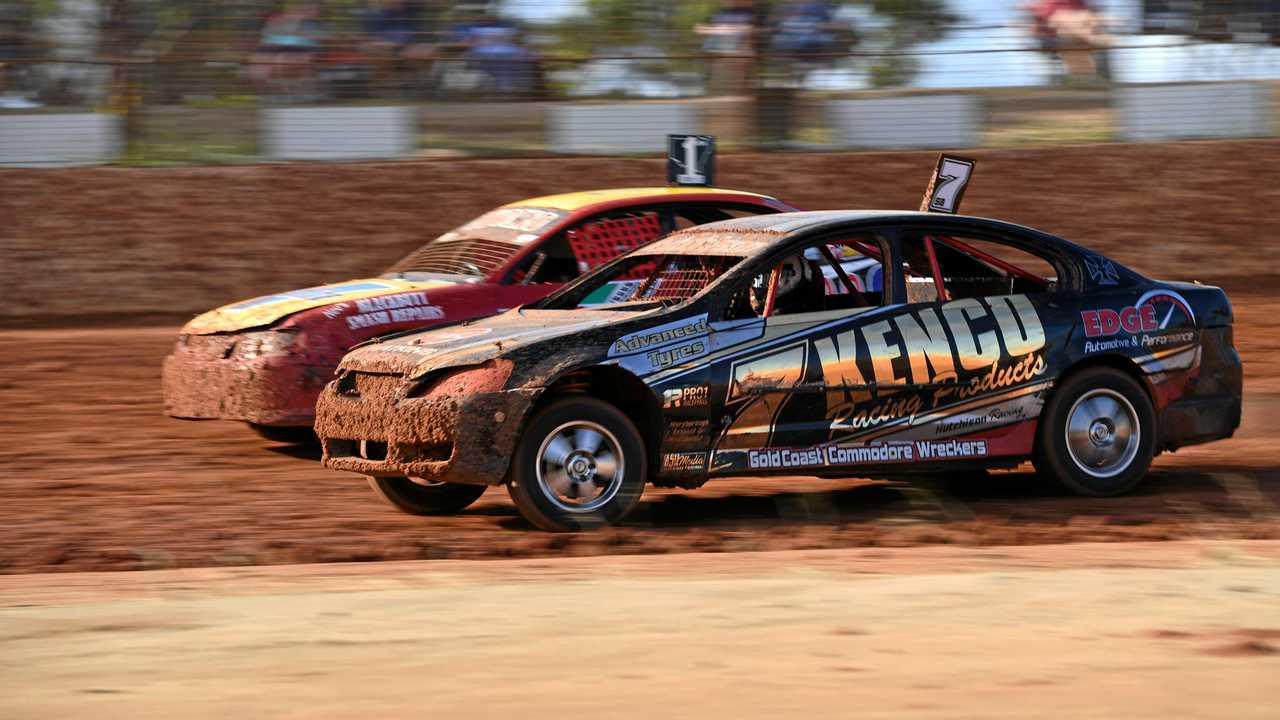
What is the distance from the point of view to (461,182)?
61.4ft

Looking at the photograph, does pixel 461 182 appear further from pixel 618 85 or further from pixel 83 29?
pixel 83 29

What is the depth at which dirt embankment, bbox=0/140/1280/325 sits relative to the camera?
17.4 m

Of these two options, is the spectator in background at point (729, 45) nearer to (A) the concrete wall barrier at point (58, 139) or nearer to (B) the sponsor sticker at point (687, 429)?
(A) the concrete wall barrier at point (58, 139)

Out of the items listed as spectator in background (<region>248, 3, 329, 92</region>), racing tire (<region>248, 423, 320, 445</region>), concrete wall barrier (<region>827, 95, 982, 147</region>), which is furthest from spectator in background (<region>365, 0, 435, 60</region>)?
racing tire (<region>248, 423, 320, 445</region>)

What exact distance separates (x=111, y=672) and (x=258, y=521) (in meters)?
3.23

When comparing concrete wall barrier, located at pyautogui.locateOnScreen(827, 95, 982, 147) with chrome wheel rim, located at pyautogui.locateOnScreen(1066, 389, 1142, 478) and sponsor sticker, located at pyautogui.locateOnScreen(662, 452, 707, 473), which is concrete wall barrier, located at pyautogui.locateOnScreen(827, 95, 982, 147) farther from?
sponsor sticker, located at pyautogui.locateOnScreen(662, 452, 707, 473)

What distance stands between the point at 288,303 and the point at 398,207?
8.62m

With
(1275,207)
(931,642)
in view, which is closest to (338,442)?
(931,642)

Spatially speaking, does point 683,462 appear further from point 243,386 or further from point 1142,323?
point 243,386

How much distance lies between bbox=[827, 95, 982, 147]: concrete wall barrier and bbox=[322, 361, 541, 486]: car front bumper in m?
12.7

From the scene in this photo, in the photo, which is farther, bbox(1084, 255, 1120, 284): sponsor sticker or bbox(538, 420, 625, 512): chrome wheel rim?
bbox(1084, 255, 1120, 284): sponsor sticker

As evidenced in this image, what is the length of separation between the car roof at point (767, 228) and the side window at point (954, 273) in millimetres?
97

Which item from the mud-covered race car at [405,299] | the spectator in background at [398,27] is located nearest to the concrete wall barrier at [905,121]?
the spectator in background at [398,27]

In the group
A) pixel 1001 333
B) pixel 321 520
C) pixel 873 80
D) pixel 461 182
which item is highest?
pixel 873 80
